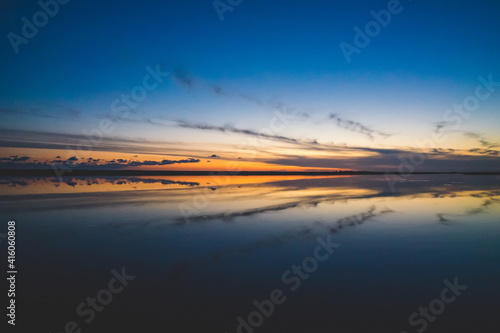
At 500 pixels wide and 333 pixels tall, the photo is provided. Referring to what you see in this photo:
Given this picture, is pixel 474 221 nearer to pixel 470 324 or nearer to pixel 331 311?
pixel 470 324

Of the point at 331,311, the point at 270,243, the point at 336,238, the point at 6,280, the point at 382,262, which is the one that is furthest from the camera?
the point at 336,238

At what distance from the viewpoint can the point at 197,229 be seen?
11.8 metres

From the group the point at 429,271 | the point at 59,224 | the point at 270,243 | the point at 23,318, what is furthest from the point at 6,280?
the point at 429,271

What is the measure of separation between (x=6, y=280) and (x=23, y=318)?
2.27 m

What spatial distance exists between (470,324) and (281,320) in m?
3.28

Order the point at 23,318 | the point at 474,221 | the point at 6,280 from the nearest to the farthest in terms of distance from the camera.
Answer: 1. the point at 23,318
2. the point at 6,280
3. the point at 474,221

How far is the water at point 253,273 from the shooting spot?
199 inches

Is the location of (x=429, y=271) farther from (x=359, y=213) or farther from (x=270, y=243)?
(x=359, y=213)

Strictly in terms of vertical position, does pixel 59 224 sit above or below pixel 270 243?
above

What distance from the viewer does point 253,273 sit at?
7176 millimetres

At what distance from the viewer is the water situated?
507cm

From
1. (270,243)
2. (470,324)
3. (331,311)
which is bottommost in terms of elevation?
(470,324)

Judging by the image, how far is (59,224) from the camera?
39.8 ft

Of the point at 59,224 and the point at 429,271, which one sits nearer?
the point at 429,271
